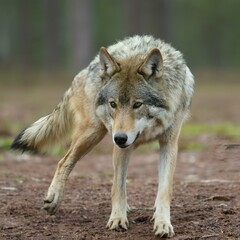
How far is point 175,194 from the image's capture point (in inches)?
264

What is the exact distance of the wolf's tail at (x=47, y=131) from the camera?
6469mm

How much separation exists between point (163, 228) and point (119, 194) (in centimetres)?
63

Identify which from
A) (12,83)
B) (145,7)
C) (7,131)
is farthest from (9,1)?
(7,131)

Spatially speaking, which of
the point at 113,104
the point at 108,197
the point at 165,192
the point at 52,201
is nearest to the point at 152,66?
the point at 113,104

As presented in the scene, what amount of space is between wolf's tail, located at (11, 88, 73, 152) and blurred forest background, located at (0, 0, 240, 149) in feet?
4.60

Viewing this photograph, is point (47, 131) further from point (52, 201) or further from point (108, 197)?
point (52, 201)

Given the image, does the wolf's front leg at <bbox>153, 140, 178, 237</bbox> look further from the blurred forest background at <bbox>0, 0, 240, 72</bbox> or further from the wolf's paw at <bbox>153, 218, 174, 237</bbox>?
the blurred forest background at <bbox>0, 0, 240, 72</bbox>

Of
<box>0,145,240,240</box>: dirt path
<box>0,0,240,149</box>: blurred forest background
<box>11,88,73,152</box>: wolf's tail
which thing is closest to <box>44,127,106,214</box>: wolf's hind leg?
<box>0,145,240,240</box>: dirt path

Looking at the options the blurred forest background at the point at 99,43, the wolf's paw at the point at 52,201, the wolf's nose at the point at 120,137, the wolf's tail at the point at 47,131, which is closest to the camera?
the wolf's nose at the point at 120,137

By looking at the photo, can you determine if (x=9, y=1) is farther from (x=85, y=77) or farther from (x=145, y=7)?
(x=85, y=77)

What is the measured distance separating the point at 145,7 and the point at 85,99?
40.2 meters

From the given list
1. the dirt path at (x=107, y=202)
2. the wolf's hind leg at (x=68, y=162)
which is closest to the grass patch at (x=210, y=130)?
the dirt path at (x=107, y=202)

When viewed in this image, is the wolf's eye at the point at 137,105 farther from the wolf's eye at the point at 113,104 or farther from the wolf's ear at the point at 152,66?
the wolf's ear at the point at 152,66

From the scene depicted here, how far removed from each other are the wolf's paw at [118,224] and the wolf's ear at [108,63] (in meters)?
1.23
